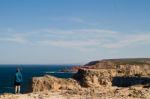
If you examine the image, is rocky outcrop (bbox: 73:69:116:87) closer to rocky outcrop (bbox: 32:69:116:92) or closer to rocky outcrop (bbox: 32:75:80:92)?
rocky outcrop (bbox: 32:69:116:92)

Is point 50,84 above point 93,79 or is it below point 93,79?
below

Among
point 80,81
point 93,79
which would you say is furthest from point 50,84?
point 80,81

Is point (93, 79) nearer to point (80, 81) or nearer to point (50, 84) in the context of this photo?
point (80, 81)

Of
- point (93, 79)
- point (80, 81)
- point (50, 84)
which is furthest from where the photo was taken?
point (80, 81)

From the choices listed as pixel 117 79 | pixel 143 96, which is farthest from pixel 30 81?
pixel 117 79

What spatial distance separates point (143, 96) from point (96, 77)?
10.3 metres

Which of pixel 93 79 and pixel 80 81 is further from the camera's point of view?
pixel 80 81

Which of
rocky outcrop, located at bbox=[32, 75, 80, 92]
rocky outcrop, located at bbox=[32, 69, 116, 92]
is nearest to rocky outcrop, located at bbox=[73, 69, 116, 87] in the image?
rocky outcrop, located at bbox=[32, 69, 116, 92]

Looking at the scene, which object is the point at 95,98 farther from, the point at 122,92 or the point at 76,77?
the point at 76,77

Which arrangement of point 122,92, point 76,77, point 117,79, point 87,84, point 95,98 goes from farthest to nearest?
point 117,79 < point 76,77 < point 87,84 < point 122,92 < point 95,98

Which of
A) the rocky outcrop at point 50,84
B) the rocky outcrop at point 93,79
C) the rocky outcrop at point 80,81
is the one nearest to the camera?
the rocky outcrop at point 50,84

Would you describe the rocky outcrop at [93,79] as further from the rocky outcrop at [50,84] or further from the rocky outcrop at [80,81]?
the rocky outcrop at [50,84]

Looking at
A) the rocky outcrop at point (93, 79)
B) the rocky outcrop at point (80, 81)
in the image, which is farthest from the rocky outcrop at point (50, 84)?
the rocky outcrop at point (93, 79)

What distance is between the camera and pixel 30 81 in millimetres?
32562
